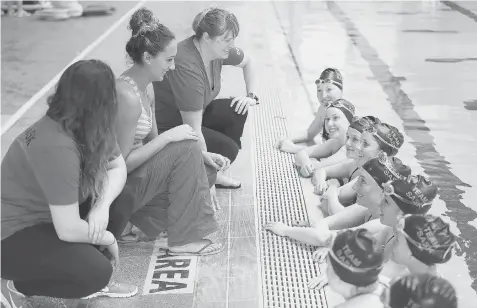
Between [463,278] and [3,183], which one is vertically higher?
[3,183]

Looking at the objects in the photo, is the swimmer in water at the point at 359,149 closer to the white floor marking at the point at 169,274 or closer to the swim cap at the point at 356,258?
the white floor marking at the point at 169,274

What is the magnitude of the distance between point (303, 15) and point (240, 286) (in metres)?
8.60

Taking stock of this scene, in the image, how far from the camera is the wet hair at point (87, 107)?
2344 millimetres

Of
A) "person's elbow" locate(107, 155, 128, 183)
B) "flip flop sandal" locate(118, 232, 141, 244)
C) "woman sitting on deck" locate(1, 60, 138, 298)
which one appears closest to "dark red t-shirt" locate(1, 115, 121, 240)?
"woman sitting on deck" locate(1, 60, 138, 298)

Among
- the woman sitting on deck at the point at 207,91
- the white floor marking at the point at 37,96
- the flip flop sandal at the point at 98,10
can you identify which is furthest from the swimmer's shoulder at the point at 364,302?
the flip flop sandal at the point at 98,10

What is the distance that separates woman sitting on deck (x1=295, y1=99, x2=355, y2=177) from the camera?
4.21 metres

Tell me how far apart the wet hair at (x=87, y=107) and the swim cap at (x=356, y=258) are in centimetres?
102

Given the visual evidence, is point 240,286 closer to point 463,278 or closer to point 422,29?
point 463,278

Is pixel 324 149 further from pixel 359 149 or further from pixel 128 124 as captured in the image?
pixel 128 124

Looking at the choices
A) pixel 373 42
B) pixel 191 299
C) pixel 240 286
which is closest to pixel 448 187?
pixel 240 286

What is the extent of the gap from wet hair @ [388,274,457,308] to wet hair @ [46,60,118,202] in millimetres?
1288

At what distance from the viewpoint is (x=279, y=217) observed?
12.1ft

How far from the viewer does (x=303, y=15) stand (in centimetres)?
1095

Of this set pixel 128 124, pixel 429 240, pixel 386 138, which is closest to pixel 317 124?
pixel 386 138
